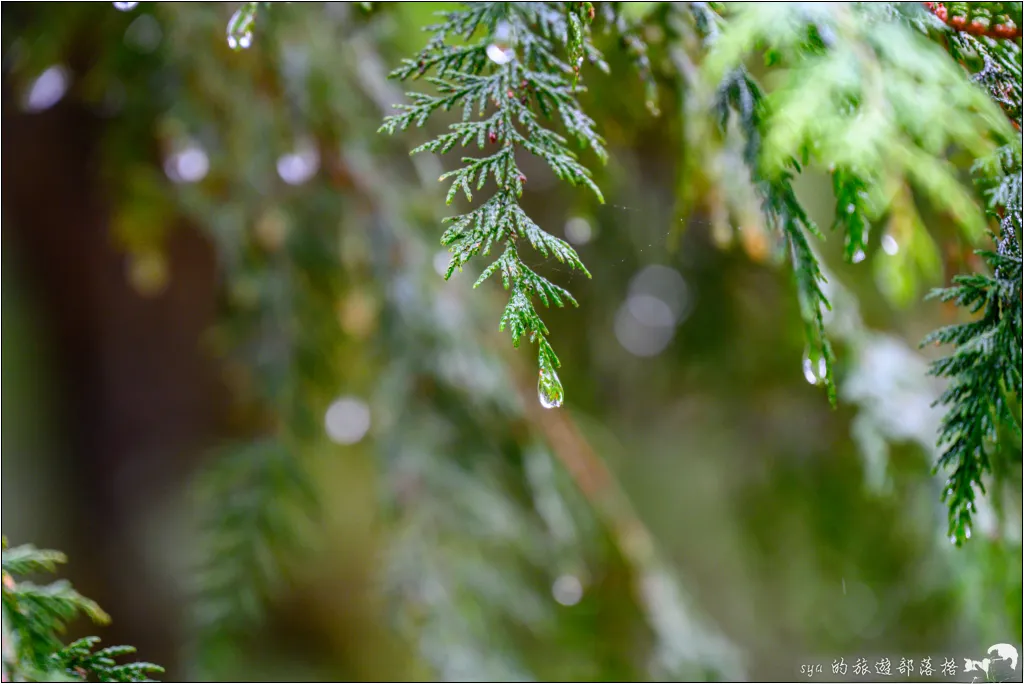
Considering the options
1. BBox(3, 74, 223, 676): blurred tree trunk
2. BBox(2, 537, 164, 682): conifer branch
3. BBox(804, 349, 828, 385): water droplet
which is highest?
BBox(804, 349, 828, 385): water droplet

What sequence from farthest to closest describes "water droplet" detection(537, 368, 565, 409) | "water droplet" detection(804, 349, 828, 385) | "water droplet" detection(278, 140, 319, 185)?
"water droplet" detection(278, 140, 319, 185)
"water droplet" detection(804, 349, 828, 385)
"water droplet" detection(537, 368, 565, 409)

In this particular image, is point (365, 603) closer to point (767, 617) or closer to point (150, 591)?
point (150, 591)

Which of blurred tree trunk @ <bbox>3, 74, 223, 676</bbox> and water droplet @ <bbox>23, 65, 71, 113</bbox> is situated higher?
water droplet @ <bbox>23, 65, 71, 113</bbox>

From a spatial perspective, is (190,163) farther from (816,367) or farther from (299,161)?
(816,367)

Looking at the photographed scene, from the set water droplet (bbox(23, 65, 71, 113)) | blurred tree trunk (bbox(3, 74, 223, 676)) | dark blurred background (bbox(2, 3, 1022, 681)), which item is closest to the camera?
dark blurred background (bbox(2, 3, 1022, 681))

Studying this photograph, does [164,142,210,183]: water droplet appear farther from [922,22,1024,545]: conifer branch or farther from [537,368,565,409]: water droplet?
[922,22,1024,545]: conifer branch

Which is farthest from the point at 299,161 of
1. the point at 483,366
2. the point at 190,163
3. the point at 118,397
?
the point at 118,397

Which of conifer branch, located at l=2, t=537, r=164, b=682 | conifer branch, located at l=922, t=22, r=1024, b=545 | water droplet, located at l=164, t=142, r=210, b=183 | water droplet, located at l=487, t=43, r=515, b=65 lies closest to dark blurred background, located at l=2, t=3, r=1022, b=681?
water droplet, located at l=164, t=142, r=210, b=183

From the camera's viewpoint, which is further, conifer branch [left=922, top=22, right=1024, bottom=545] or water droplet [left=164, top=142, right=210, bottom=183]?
water droplet [left=164, top=142, right=210, bottom=183]
